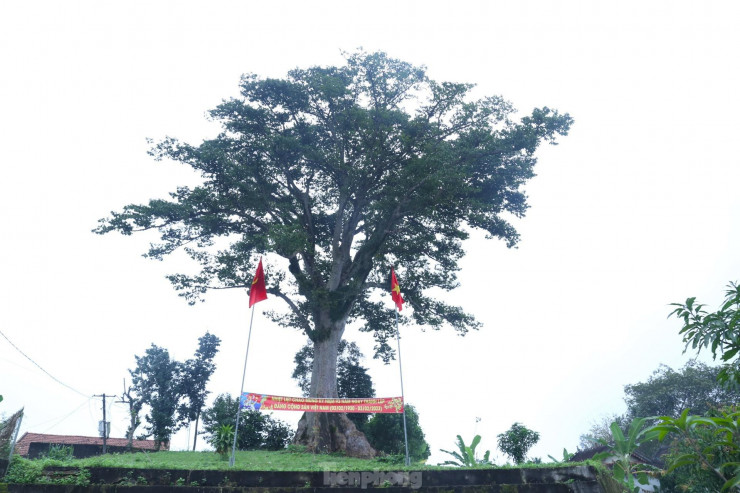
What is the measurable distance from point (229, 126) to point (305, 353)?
1091 cm

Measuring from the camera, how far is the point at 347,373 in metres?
23.0

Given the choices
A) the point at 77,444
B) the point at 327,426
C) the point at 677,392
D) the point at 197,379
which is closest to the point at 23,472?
the point at 327,426

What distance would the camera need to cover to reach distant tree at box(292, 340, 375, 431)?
22.5 metres

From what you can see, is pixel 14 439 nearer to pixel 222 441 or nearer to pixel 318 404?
pixel 222 441

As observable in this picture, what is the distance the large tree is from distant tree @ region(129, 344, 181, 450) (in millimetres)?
10563

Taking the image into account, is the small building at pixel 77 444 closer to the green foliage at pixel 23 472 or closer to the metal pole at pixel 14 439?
the metal pole at pixel 14 439

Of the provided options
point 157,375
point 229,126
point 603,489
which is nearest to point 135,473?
point 603,489

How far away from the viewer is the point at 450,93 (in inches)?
730

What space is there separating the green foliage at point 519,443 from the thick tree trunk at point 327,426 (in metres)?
4.44

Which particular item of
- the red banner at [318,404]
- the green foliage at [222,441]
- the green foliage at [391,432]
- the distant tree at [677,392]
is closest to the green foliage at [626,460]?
the red banner at [318,404]

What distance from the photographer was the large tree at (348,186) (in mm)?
17219

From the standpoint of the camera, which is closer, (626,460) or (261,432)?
(626,460)

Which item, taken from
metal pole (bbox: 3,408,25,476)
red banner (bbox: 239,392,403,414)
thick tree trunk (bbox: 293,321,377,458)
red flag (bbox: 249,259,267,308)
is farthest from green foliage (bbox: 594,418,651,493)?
metal pole (bbox: 3,408,25,476)

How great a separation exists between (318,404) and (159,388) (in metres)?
16.2
